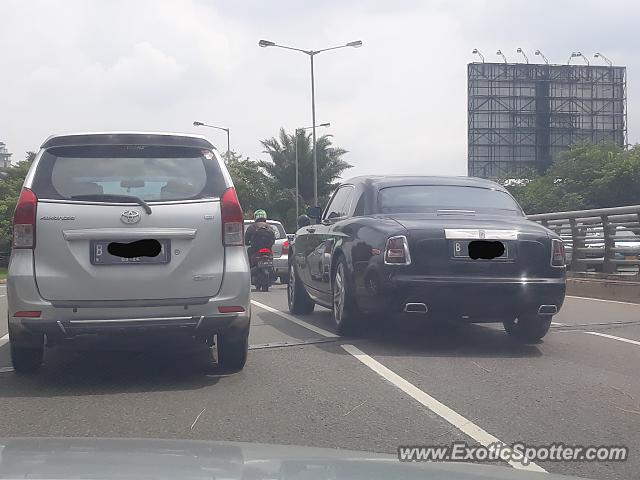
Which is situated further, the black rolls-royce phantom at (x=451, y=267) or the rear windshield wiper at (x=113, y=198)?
the black rolls-royce phantom at (x=451, y=267)

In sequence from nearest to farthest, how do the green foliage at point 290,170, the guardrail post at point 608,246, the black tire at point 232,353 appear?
the black tire at point 232,353, the guardrail post at point 608,246, the green foliage at point 290,170

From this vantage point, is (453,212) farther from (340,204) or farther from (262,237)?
(262,237)

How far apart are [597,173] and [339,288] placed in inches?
1969

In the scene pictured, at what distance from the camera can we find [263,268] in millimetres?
16641

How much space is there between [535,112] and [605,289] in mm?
59955

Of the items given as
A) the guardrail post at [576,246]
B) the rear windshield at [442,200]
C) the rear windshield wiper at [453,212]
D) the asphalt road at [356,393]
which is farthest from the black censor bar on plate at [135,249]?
the guardrail post at [576,246]

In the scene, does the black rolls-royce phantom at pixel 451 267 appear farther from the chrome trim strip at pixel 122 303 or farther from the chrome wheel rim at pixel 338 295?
the chrome trim strip at pixel 122 303

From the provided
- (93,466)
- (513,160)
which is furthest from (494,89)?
(93,466)

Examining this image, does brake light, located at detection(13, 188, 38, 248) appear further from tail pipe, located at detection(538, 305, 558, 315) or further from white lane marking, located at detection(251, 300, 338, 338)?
tail pipe, located at detection(538, 305, 558, 315)

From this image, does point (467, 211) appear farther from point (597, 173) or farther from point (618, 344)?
point (597, 173)

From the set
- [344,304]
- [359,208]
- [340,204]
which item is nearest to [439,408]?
[344,304]

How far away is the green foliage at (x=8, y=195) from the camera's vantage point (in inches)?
1983

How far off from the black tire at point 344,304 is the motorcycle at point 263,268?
25.3 feet

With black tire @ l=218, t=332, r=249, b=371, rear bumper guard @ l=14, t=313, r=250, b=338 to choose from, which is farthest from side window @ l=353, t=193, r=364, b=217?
rear bumper guard @ l=14, t=313, r=250, b=338
